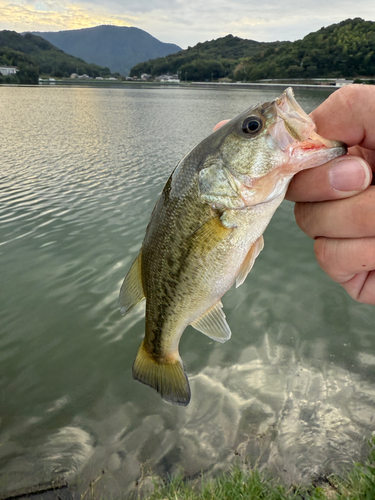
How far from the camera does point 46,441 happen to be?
4.36m

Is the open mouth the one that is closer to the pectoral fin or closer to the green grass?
the pectoral fin

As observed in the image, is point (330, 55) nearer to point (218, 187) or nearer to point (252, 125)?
point (252, 125)

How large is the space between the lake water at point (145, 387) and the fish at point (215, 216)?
221 cm

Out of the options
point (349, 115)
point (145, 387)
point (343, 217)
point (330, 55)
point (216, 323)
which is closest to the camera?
point (349, 115)

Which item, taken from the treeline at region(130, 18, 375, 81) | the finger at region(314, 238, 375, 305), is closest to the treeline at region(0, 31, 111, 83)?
the treeline at region(130, 18, 375, 81)

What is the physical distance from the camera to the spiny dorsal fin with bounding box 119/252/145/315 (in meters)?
2.65

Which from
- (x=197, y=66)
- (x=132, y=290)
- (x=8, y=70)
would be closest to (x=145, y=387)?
(x=132, y=290)

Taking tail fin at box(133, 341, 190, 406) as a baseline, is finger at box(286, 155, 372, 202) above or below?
above

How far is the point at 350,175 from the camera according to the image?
6.59 ft

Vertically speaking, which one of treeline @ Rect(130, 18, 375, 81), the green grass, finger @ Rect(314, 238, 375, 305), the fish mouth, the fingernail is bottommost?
the green grass

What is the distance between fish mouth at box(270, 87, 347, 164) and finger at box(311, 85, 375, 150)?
0.58ft

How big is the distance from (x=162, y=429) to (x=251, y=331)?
8.24ft

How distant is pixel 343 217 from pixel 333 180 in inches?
11.8

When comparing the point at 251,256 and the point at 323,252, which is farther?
the point at 323,252
